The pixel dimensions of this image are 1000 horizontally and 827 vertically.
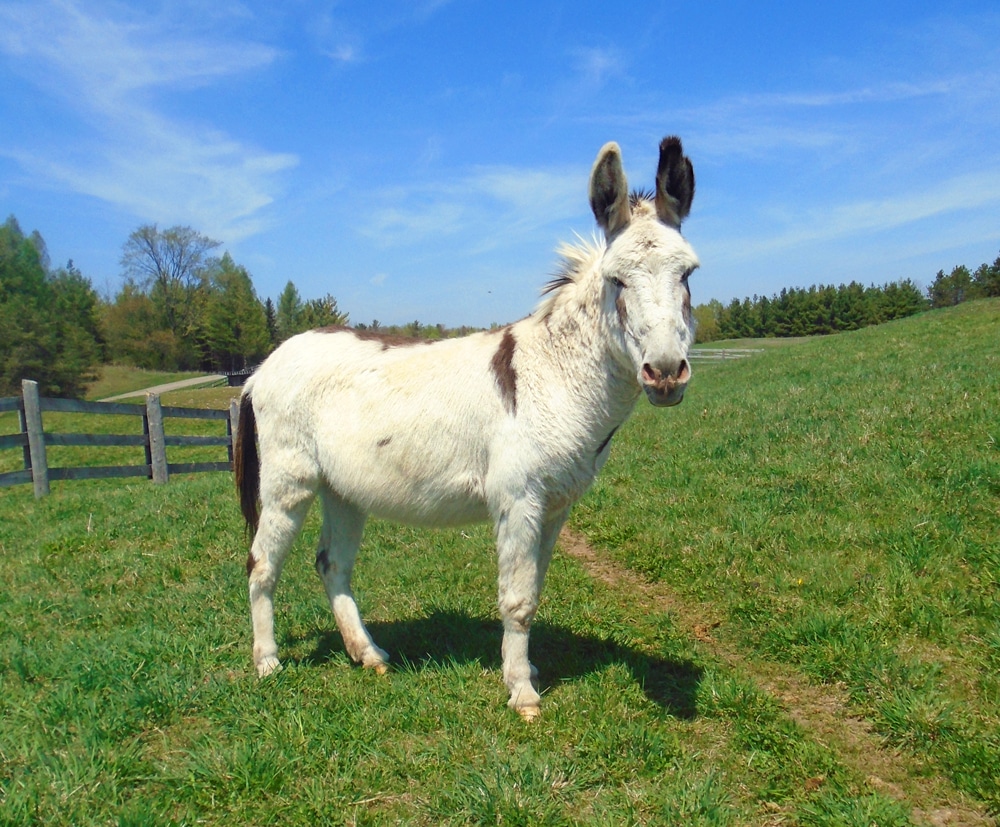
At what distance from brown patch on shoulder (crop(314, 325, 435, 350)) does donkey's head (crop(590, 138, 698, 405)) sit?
5.17 feet

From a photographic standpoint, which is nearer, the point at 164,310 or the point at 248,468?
the point at 248,468

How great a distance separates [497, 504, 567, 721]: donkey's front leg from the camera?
367 cm

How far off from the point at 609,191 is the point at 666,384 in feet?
3.95

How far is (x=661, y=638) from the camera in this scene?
→ 440cm

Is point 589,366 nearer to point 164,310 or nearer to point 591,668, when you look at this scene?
point 591,668

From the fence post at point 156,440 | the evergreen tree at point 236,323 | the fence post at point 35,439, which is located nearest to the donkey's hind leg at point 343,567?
the fence post at point 35,439

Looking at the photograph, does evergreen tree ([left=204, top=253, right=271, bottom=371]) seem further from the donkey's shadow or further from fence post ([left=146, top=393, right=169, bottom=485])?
the donkey's shadow

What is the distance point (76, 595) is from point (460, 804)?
4.32 m

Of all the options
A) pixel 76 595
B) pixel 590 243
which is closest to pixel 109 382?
pixel 76 595

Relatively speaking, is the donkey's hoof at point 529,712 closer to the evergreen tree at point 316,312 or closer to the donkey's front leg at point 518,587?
the donkey's front leg at point 518,587

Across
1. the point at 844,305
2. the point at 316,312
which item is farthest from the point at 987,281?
the point at 316,312

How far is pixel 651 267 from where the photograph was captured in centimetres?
321

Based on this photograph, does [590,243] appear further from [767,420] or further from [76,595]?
[767,420]

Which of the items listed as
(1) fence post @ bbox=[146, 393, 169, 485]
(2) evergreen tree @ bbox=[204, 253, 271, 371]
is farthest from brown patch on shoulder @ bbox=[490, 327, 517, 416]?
(2) evergreen tree @ bbox=[204, 253, 271, 371]
